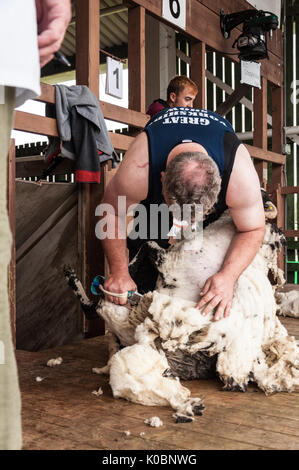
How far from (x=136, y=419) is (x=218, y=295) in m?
0.57

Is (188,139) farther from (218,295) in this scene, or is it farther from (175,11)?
(175,11)

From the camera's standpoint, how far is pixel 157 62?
291 inches

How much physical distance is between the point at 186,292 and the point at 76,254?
3.99 ft

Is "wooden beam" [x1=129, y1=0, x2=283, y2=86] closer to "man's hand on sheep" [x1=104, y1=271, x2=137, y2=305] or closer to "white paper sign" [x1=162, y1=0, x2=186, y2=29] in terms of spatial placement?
"white paper sign" [x1=162, y1=0, x2=186, y2=29]

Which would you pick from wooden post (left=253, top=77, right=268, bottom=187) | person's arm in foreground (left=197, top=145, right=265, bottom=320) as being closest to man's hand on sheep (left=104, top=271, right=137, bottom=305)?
person's arm in foreground (left=197, top=145, right=265, bottom=320)

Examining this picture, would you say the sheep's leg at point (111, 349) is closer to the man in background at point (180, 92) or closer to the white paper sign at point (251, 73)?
the man in background at point (180, 92)

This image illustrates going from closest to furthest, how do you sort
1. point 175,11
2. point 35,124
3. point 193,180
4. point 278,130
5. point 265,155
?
point 193,180
point 35,124
point 175,11
point 265,155
point 278,130

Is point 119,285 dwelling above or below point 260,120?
below

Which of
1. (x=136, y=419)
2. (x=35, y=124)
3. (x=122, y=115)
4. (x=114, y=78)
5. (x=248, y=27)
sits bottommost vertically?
(x=136, y=419)

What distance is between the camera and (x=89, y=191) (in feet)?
10.1

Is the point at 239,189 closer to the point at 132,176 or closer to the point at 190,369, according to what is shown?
the point at 132,176

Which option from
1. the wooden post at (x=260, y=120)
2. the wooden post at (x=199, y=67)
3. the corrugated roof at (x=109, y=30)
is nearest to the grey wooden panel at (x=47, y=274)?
the wooden post at (x=199, y=67)

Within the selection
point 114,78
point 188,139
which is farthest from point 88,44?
point 188,139
